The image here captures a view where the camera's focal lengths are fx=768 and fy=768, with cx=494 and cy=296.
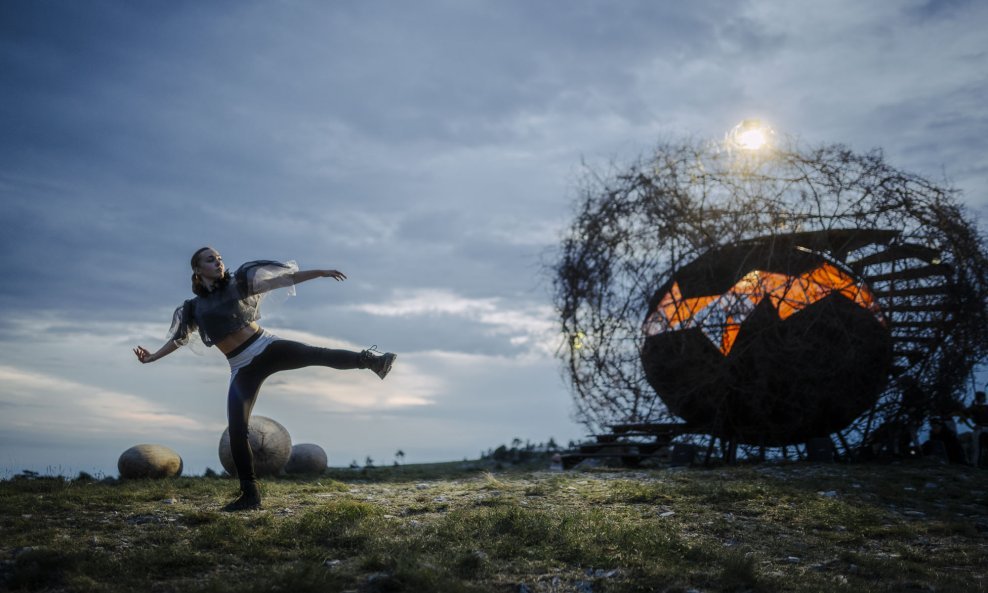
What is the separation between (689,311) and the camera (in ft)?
38.2

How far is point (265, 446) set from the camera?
11227 millimetres

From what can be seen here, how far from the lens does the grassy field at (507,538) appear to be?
482 centimetres

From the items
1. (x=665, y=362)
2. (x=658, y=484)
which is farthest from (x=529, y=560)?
(x=665, y=362)

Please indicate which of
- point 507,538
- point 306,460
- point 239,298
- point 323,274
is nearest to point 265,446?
point 306,460

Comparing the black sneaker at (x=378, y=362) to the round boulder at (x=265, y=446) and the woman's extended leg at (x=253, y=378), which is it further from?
the round boulder at (x=265, y=446)

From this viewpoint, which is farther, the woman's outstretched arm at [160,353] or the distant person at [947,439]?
the distant person at [947,439]

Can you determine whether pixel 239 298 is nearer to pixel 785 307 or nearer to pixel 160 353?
pixel 160 353

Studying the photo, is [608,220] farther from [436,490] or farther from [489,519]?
[489,519]

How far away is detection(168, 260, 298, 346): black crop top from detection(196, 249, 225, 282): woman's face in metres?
0.13

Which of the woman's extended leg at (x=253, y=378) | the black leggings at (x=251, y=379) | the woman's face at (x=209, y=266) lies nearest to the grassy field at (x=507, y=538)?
the woman's extended leg at (x=253, y=378)

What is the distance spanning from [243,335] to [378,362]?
1.30 metres

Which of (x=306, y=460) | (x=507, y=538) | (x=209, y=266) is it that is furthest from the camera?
(x=306, y=460)

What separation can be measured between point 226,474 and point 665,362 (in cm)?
695

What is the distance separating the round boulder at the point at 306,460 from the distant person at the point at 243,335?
5.36 metres
